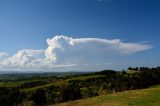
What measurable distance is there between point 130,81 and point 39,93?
3029cm

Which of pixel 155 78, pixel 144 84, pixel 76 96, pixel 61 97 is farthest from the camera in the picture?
pixel 155 78

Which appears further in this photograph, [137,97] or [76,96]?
[76,96]

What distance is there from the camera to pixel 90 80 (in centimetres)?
16338

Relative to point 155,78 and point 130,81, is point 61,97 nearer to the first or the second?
point 130,81

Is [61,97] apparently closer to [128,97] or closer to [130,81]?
[128,97]

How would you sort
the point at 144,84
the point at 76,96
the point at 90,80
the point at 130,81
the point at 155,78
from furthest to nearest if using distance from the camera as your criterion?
the point at 90,80 < the point at 155,78 < the point at 144,84 < the point at 130,81 < the point at 76,96

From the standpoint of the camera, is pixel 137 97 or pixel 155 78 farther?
pixel 155 78

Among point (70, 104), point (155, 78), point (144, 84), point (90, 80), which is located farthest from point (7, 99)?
point (90, 80)

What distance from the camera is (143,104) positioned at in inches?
1117

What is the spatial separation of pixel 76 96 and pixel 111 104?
23497 millimetres

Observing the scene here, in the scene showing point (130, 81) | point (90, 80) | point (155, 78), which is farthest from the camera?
point (90, 80)

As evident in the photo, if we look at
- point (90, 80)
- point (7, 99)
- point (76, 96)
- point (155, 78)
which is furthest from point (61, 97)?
point (90, 80)

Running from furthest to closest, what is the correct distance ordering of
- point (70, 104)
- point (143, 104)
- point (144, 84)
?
point (144, 84)
point (70, 104)
point (143, 104)

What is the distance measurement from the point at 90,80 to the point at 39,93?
111 meters
